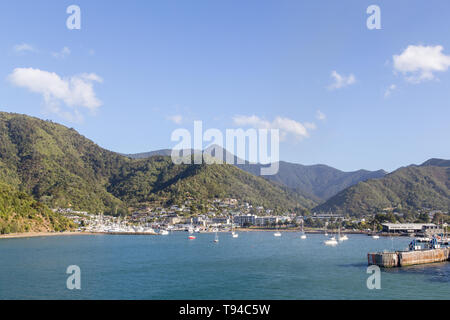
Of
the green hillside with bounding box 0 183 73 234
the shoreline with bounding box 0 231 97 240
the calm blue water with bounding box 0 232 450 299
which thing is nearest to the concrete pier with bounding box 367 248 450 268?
the calm blue water with bounding box 0 232 450 299

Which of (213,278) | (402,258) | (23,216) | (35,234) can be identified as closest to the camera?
(213,278)

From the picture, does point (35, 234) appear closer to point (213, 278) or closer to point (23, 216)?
point (23, 216)

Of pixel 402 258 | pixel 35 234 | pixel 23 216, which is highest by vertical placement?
Result: pixel 23 216

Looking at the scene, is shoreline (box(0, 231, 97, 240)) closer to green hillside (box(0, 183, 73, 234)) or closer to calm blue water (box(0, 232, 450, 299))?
green hillside (box(0, 183, 73, 234))

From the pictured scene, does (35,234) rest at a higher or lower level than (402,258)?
lower

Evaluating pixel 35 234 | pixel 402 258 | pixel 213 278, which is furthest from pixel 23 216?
pixel 402 258

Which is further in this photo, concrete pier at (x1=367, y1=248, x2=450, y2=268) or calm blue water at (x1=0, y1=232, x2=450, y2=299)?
concrete pier at (x1=367, y1=248, x2=450, y2=268)

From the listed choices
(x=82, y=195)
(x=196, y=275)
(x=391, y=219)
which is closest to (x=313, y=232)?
(x=391, y=219)
